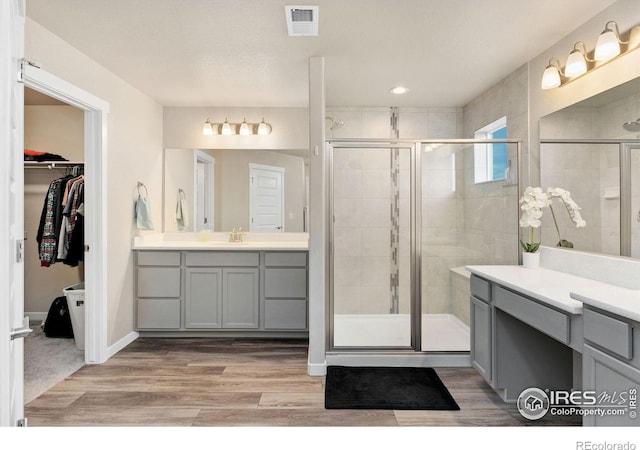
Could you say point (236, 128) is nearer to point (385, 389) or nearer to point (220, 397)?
point (220, 397)

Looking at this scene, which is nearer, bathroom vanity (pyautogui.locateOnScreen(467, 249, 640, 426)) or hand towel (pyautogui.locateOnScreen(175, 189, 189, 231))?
bathroom vanity (pyautogui.locateOnScreen(467, 249, 640, 426))

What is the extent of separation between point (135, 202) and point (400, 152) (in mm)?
2558

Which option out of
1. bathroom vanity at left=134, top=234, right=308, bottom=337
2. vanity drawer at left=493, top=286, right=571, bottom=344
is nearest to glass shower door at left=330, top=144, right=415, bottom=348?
bathroom vanity at left=134, top=234, right=308, bottom=337

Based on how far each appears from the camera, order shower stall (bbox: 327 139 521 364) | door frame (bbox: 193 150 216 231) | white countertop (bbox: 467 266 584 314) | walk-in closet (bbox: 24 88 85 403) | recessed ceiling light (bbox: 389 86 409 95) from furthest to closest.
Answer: door frame (bbox: 193 150 216 231) → recessed ceiling light (bbox: 389 86 409 95) → walk-in closet (bbox: 24 88 85 403) → shower stall (bbox: 327 139 521 364) → white countertop (bbox: 467 266 584 314)

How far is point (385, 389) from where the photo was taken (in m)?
2.78

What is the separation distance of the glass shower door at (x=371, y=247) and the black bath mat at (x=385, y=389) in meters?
0.25

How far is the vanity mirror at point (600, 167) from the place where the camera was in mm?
2174

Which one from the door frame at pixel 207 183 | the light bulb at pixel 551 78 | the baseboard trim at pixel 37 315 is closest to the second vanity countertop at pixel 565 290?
the light bulb at pixel 551 78

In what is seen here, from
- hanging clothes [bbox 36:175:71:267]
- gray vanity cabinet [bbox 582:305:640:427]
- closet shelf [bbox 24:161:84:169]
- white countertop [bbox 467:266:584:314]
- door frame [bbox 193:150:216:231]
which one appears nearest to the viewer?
gray vanity cabinet [bbox 582:305:640:427]

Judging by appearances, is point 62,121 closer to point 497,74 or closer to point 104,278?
point 104,278

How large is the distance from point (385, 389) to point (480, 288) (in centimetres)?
94

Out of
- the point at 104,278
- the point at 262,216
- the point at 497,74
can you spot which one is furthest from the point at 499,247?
the point at 104,278

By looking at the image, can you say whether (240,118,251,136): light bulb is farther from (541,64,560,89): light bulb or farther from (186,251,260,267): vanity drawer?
(541,64,560,89): light bulb

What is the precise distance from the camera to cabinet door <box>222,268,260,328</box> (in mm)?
3979
